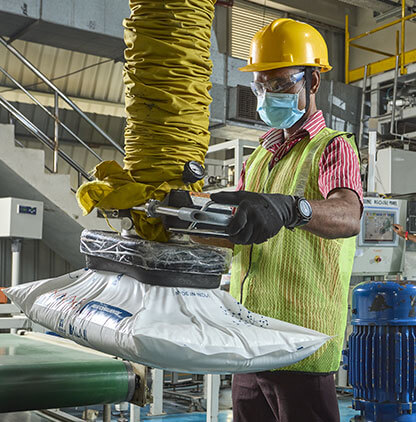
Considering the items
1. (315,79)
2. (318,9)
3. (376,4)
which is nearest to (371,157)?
(376,4)

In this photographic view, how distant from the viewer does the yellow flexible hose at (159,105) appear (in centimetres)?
113

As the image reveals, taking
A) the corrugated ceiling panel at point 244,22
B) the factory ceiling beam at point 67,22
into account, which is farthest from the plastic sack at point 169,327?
the corrugated ceiling panel at point 244,22

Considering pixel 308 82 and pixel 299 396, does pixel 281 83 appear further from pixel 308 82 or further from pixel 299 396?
pixel 299 396

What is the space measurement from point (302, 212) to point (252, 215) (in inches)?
5.9

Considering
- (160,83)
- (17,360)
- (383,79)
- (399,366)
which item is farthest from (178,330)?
(383,79)

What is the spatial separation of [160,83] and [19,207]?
5616 millimetres

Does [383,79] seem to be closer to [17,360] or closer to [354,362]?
[354,362]

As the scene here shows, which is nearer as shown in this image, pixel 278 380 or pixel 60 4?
pixel 278 380

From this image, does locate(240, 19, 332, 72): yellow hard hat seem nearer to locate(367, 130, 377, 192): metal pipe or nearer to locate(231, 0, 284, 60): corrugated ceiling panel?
locate(367, 130, 377, 192): metal pipe

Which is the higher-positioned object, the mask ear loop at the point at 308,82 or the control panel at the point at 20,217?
the mask ear loop at the point at 308,82

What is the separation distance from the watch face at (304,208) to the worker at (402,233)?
16.2 feet

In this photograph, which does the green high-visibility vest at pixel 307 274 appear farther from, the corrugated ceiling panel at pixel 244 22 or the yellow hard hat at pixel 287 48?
the corrugated ceiling panel at pixel 244 22

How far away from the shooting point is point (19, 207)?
6.43 meters

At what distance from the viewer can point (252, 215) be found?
1.03 metres
